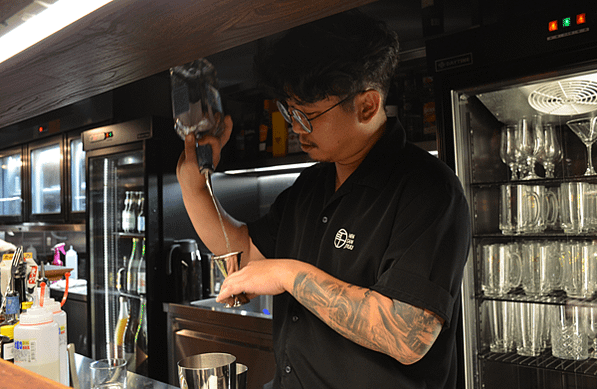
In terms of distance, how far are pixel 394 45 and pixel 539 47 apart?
60 centimetres

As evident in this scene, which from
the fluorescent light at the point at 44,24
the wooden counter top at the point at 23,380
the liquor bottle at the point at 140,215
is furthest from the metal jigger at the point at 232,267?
the liquor bottle at the point at 140,215

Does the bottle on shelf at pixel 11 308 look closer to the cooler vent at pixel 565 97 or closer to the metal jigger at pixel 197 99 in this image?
the metal jigger at pixel 197 99

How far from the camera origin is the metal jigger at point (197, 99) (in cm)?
107

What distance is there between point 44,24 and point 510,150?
1719 mm

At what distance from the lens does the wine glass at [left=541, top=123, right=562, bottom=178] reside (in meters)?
1.90

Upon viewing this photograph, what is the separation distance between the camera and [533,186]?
1.94 metres

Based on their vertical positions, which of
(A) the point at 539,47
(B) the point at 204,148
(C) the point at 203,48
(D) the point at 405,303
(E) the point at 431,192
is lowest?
(D) the point at 405,303

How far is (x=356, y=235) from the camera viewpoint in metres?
1.29

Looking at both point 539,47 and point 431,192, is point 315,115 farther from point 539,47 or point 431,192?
point 539,47

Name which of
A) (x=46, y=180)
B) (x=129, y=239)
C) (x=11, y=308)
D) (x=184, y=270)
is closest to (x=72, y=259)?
(x=46, y=180)

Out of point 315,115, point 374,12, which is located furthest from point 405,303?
point 374,12

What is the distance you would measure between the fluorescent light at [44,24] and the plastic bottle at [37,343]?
0.64 m

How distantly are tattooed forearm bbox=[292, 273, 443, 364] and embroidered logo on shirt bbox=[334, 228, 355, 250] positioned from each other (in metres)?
0.14

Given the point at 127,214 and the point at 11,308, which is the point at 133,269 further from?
the point at 11,308
